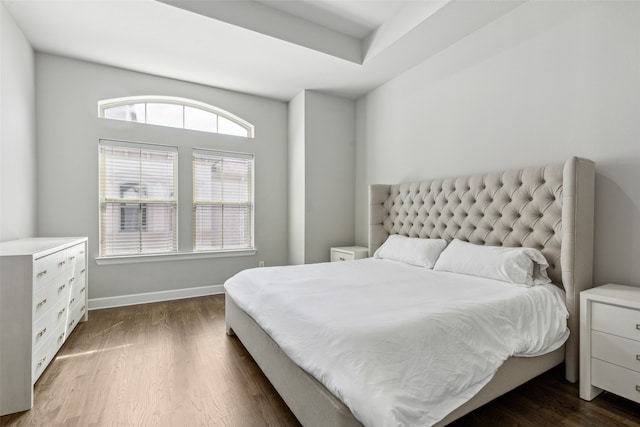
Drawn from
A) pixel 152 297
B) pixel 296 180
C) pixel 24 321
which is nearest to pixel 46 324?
pixel 24 321

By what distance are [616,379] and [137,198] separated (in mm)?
4423

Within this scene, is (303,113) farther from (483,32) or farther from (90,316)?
(90,316)

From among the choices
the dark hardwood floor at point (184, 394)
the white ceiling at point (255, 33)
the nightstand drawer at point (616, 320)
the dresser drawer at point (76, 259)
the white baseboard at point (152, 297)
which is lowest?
the dark hardwood floor at point (184, 394)

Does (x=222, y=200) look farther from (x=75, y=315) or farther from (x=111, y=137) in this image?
(x=75, y=315)

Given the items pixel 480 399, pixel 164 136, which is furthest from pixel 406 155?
pixel 164 136

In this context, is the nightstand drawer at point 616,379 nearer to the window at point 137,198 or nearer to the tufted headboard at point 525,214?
the tufted headboard at point 525,214

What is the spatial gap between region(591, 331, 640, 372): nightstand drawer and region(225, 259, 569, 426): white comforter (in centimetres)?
15

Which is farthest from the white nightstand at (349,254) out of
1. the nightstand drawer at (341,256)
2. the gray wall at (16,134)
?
the gray wall at (16,134)

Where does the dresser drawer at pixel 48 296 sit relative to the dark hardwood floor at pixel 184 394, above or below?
above

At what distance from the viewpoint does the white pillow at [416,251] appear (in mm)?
2762

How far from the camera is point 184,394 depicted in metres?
1.81

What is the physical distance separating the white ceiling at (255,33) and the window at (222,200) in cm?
107

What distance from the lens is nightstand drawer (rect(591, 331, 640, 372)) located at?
1.61 meters

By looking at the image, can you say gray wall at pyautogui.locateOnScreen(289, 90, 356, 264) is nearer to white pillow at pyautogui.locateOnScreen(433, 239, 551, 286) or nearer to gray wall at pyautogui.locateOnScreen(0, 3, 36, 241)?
white pillow at pyautogui.locateOnScreen(433, 239, 551, 286)
